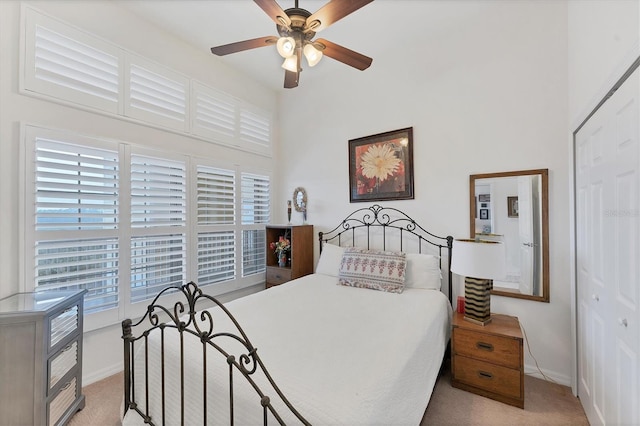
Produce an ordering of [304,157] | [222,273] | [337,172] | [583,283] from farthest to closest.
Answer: [304,157] < [337,172] < [222,273] < [583,283]

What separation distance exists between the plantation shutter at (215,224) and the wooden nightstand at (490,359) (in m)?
2.53

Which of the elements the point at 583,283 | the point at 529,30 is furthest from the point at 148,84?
the point at 583,283

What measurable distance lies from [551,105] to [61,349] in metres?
4.07

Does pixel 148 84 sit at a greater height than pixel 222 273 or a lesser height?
greater

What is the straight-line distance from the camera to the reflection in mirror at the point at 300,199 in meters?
3.61

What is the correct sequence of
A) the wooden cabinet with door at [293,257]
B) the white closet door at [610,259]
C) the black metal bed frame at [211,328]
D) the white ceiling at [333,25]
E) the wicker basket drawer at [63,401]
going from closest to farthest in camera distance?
the black metal bed frame at [211,328] < the white closet door at [610,259] < the wicker basket drawer at [63,401] < the white ceiling at [333,25] < the wooden cabinet with door at [293,257]

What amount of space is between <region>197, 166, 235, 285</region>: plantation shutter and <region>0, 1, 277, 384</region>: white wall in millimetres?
289

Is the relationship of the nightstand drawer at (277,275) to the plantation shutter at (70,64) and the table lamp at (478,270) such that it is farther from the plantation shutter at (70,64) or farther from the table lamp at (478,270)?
the plantation shutter at (70,64)

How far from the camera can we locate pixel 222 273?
315cm

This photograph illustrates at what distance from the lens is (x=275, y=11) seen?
5.04 feet

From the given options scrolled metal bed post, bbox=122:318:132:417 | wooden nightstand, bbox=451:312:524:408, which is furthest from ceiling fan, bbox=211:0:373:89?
wooden nightstand, bbox=451:312:524:408

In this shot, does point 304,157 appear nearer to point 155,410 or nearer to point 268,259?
point 268,259

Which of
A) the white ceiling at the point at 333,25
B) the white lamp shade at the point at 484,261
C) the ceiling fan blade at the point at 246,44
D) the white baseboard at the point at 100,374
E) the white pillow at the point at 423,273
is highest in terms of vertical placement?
the white ceiling at the point at 333,25

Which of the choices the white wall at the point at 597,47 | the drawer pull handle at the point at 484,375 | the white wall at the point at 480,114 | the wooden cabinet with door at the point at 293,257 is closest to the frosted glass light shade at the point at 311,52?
the white wall at the point at 480,114
